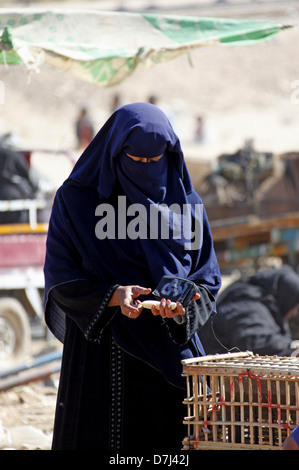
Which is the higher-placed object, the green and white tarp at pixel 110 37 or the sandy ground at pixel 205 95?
the sandy ground at pixel 205 95

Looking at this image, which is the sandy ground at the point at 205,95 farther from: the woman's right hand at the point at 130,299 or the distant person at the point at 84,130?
the woman's right hand at the point at 130,299

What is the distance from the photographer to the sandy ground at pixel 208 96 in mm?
27188

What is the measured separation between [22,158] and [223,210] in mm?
3104

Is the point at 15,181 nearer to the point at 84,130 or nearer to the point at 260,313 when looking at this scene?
the point at 260,313

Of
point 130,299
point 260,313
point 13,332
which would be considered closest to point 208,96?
point 13,332

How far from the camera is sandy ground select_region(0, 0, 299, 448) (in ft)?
89.2

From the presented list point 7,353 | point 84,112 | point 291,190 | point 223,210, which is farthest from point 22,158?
point 84,112

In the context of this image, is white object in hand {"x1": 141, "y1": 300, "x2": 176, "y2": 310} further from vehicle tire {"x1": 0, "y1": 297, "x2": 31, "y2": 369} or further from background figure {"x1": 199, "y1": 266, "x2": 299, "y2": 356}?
vehicle tire {"x1": 0, "y1": 297, "x2": 31, "y2": 369}

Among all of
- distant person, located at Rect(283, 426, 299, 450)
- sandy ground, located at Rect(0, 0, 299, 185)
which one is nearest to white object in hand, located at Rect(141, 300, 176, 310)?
distant person, located at Rect(283, 426, 299, 450)

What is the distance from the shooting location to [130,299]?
269cm

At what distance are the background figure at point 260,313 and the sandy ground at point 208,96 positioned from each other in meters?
18.9

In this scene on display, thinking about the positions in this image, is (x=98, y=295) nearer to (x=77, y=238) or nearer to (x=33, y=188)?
(x=77, y=238)

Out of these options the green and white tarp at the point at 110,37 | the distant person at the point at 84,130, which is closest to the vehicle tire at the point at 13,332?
the green and white tarp at the point at 110,37

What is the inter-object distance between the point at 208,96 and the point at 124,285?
29.7 m
